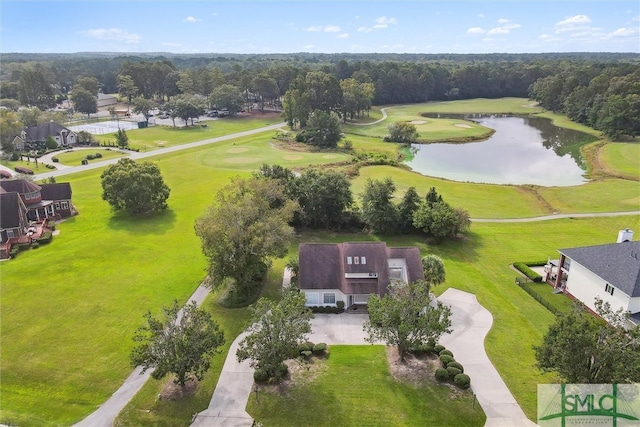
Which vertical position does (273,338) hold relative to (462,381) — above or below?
above

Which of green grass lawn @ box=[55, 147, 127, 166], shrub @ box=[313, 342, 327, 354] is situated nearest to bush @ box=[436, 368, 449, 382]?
shrub @ box=[313, 342, 327, 354]

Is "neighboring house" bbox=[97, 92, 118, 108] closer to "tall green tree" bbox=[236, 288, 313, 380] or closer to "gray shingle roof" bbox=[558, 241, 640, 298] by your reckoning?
"tall green tree" bbox=[236, 288, 313, 380]

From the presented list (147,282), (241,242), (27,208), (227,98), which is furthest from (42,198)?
(227,98)

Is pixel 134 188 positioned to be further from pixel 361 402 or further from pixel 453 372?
pixel 453 372

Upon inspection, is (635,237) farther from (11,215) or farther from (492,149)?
(11,215)

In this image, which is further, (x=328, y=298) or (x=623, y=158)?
(x=623, y=158)

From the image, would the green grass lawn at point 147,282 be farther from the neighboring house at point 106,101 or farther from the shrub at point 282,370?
the neighboring house at point 106,101

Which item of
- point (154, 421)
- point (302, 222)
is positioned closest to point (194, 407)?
point (154, 421)
